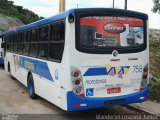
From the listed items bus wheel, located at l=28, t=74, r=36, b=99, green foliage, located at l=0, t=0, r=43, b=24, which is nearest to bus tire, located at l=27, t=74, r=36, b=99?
bus wheel, located at l=28, t=74, r=36, b=99

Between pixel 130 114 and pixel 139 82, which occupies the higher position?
pixel 139 82

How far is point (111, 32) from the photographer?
316 inches

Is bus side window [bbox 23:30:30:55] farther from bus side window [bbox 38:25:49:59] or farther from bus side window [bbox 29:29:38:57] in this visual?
bus side window [bbox 38:25:49:59]

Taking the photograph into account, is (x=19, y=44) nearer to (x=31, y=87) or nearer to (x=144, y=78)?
(x=31, y=87)

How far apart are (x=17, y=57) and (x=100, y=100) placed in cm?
746

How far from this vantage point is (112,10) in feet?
26.5

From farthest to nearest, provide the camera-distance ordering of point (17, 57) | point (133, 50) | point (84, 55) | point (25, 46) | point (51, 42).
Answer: point (17, 57)
point (25, 46)
point (51, 42)
point (133, 50)
point (84, 55)

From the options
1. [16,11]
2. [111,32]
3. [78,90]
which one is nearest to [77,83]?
[78,90]

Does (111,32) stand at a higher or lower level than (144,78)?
higher

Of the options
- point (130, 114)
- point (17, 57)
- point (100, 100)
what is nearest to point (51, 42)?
point (100, 100)

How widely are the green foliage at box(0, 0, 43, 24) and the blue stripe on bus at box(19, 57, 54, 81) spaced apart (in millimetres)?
68802

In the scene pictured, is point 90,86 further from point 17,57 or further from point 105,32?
point 17,57

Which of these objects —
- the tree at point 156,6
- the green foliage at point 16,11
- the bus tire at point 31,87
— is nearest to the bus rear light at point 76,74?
the bus tire at point 31,87

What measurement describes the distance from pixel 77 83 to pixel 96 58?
2.47 feet
